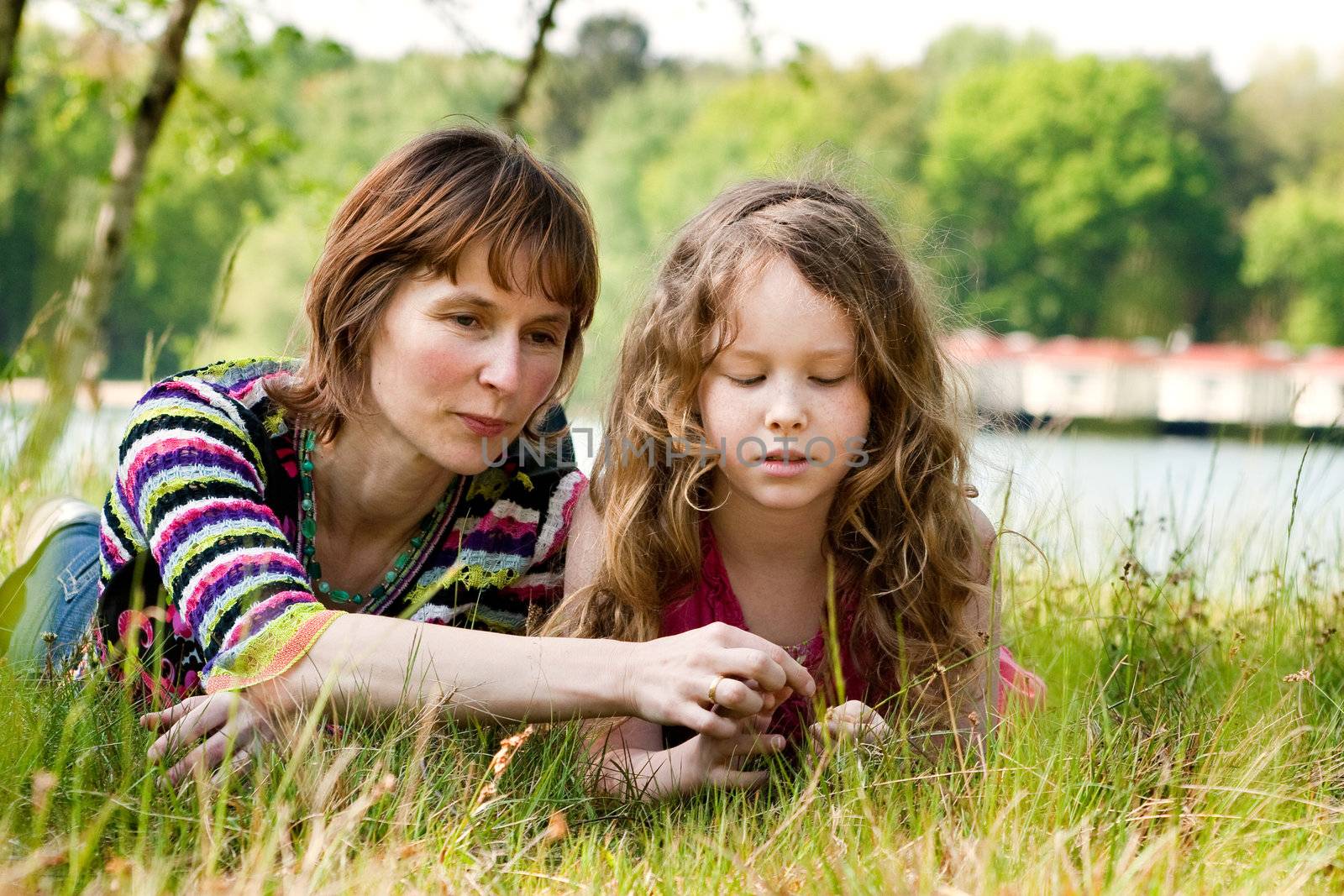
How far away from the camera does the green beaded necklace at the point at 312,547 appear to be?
2.54m

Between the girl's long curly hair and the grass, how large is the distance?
471mm

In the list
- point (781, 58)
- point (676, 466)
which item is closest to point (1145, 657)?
point (676, 466)

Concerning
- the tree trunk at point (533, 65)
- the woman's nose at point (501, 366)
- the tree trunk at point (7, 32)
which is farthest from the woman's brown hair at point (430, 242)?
the tree trunk at point (533, 65)

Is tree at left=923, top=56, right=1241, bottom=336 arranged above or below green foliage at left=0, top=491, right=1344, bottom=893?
above

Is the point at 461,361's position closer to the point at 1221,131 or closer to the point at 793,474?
the point at 793,474

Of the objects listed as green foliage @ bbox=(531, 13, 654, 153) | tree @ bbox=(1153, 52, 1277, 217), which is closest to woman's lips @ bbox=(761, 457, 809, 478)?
green foliage @ bbox=(531, 13, 654, 153)

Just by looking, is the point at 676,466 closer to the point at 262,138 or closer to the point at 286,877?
the point at 286,877

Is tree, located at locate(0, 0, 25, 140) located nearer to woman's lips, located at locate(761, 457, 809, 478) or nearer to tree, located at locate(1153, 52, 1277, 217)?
woman's lips, located at locate(761, 457, 809, 478)

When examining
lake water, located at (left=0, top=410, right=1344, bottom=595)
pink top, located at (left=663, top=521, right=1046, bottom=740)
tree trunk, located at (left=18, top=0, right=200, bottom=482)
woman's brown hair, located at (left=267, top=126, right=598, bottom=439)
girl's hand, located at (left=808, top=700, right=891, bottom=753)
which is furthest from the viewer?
tree trunk, located at (left=18, top=0, right=200, bottom=482)

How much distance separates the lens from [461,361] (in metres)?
2.30

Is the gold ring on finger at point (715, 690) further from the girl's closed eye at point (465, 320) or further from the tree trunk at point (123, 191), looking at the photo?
the tree trunk at point (123, 191)

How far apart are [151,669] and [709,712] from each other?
1237 millimetres

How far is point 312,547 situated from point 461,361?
0.55 m

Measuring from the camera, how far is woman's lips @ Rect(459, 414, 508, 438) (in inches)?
92.4
